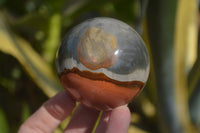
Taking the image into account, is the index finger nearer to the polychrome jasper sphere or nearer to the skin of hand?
the skin of hand

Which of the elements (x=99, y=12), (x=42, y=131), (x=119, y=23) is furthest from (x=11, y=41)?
(x=99, y=12)

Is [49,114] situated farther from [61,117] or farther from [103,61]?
[103,61]

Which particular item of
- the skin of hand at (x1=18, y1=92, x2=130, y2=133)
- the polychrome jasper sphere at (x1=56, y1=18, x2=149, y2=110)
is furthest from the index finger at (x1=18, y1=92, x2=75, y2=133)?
the polychrome jasper sphere at (x1=56, y1=18, x2=149, y2=110)

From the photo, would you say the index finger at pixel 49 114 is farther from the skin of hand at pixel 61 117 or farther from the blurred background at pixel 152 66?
the blurred background at pixel 152 66

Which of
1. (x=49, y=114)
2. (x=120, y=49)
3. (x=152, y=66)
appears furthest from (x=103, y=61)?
(x=152, y=66)

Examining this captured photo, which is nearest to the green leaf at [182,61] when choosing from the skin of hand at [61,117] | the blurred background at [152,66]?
the blurred background at [152,66]

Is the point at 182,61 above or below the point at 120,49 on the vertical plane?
below
